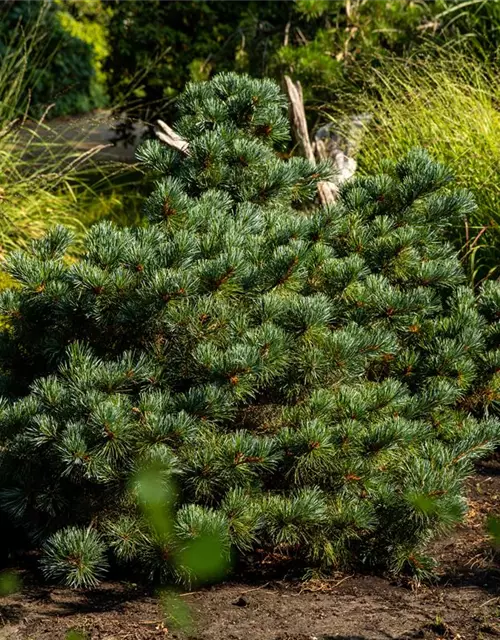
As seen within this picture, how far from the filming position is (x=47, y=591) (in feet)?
11.4

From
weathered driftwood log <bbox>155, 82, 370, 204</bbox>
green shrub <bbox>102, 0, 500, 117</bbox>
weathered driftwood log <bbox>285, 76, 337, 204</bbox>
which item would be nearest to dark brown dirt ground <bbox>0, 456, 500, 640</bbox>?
weathered driftwood log <bbox>155, 82, 370, 204</bbox>

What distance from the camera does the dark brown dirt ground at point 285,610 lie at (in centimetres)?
316

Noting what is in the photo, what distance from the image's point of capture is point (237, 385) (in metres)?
3.31

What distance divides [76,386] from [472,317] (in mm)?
1586

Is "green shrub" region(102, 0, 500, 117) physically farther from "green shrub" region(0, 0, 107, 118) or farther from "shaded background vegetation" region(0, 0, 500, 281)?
"green shrub" region(0, 0, 107, 118)

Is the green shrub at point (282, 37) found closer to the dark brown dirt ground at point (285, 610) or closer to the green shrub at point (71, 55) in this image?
the dark brown dirt ground at point (285, 610)

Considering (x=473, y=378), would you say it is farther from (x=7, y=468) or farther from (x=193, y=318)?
(x=7, y=468)

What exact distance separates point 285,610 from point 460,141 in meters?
3.62

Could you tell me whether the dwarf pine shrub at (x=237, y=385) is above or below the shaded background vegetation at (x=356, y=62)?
below

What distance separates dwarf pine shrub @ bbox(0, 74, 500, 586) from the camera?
10.9ft

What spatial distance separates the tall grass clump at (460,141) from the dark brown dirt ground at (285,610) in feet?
7.66

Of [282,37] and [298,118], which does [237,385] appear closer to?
[298,118]

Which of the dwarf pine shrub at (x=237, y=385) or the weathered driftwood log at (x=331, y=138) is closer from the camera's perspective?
the dwarf pine shrub at (x=237, y=385)

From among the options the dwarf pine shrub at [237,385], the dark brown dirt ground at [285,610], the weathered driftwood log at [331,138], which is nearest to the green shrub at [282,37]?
the weathered driftwood log at [331,138]
